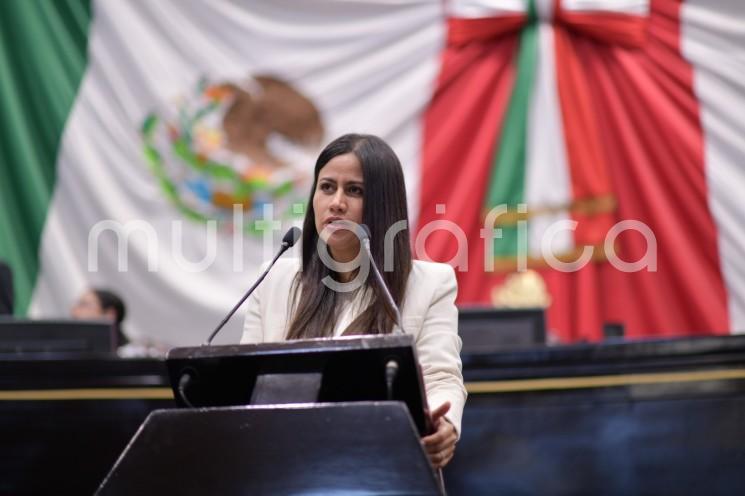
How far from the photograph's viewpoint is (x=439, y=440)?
161 centimetres

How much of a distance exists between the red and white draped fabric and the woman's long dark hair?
2.97 metres

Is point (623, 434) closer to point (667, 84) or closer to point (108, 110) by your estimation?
point (667, 84)

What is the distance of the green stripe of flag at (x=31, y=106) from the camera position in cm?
521

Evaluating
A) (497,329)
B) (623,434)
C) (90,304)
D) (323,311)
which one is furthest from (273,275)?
(90,304)

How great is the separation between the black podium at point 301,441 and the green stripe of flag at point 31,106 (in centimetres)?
402

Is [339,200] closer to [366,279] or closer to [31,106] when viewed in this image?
[366,279]

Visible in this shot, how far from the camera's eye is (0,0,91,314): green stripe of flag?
17.1 ft

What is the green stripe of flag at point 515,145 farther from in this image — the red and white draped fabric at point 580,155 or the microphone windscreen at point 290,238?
the microphone windscreen at point 290,238

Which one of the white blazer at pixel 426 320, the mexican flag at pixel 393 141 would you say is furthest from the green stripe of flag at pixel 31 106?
the white blazer at pixel 426 320

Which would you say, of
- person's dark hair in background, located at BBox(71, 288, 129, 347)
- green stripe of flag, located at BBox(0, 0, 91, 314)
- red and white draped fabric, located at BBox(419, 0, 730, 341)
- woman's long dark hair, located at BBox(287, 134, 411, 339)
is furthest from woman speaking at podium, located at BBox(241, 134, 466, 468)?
green stripe of flag, located at BBox(0, 0, 91, 314)

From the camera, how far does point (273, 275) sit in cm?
204

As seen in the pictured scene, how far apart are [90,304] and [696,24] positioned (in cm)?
317

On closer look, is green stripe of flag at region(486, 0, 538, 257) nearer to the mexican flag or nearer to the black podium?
the mexican flag

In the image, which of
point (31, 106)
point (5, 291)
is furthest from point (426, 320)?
point (31, 106)
